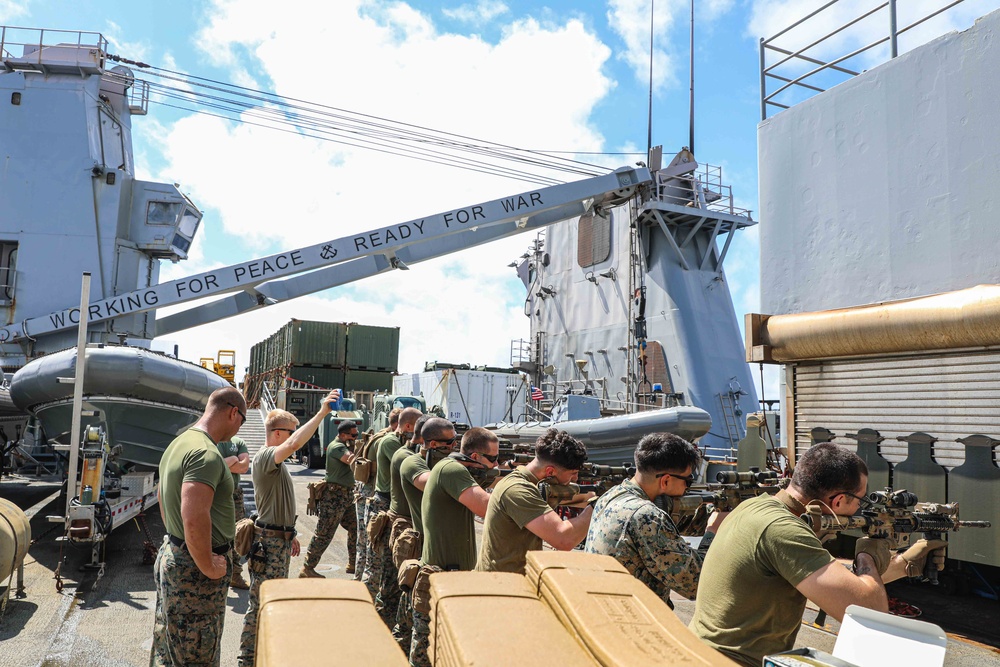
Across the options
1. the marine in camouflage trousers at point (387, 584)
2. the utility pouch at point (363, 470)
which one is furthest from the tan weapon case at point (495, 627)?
the utility pouch at point (363, 470)

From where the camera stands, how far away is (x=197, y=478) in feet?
9.74

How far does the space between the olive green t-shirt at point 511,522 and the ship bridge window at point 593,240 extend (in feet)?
53.4

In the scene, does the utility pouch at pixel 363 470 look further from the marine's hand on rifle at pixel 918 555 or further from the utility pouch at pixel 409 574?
the marine's hand on rifle at pixel 918 555

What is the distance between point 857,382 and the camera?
6.52 meters

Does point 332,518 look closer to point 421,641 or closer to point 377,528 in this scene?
point 377,528

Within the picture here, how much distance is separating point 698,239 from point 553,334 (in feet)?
16.0

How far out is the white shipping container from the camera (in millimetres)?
18681

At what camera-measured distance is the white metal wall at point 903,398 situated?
215 inches

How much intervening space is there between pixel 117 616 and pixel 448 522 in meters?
3.26

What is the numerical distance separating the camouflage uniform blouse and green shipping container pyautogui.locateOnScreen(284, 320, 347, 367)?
64.1 feet

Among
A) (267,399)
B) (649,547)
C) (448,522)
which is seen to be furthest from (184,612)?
(267,399)

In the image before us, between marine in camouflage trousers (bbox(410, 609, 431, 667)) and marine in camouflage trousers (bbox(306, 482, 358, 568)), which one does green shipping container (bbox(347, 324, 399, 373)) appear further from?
marine in camouflage trousers (bbox(410, 609, 431, 667))

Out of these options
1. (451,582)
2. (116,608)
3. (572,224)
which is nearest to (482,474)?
(451,582)

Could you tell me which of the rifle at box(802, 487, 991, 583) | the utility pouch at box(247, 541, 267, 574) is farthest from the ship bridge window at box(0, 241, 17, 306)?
the rifle at box(802, 487, 991, 583)
